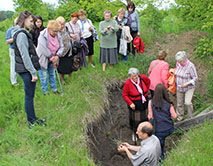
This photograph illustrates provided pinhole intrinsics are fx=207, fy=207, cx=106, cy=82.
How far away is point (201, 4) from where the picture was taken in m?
6.46

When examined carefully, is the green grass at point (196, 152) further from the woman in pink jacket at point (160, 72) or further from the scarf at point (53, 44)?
the scarf at point (53, 44)

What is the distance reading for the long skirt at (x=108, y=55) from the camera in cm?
711

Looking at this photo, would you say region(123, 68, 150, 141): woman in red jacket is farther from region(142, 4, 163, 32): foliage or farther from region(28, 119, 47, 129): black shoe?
region(142, 4, 163, 32): foliage

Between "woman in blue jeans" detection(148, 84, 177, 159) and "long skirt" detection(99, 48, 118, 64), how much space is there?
3.34m

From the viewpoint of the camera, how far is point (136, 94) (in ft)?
16.1

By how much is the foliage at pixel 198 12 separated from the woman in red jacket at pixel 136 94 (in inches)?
103

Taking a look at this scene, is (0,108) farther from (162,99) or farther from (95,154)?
(162,99)

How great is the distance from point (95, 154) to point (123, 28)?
4498mm

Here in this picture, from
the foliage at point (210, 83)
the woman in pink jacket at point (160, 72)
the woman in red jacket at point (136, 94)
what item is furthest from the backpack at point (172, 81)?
the foliage at point (210, 83)

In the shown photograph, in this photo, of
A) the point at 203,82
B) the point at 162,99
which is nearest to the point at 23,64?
the point at 162,99

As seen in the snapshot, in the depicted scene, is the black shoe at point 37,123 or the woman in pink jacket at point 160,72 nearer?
the black shoe at point 37,123

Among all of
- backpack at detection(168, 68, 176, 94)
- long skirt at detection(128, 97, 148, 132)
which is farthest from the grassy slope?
backpack at detection(168, 68, 176, 94)

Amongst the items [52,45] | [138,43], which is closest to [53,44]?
[52,45]

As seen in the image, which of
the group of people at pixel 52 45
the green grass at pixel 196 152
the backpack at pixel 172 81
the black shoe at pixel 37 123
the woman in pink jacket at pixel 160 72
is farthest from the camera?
the backpack at pixel 172 81
